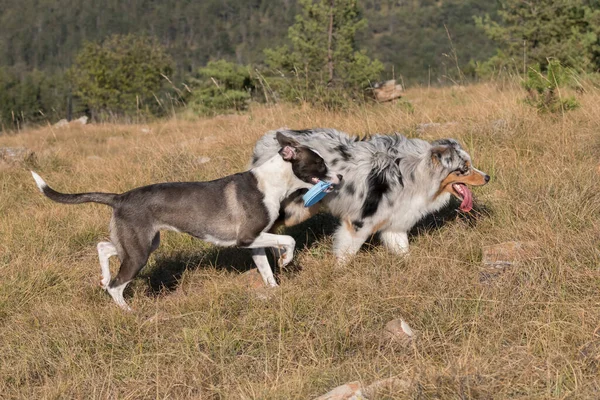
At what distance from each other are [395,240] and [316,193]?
901 millimetres

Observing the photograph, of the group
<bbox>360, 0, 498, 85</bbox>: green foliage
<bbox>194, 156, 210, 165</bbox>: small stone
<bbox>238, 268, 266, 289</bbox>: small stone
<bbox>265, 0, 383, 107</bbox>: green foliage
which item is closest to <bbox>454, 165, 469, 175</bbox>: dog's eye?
<bbox>238, 268, 266, 289</bbox>: small stone

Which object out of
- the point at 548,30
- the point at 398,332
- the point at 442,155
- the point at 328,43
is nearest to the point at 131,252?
the point at 398,332

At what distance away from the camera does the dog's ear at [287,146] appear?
523 centimetres

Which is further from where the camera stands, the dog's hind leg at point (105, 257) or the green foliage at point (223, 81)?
the green foliage at point (223, 81)

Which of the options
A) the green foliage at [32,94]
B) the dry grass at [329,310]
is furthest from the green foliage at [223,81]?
the green foliage at [32,94]

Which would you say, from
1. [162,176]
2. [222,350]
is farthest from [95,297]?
[162,176]

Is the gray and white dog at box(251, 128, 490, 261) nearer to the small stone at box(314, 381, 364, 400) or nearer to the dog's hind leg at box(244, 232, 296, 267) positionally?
the dog's hind leg at box(244, 232, 296, 267)

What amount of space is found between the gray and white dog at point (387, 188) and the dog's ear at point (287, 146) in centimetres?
32

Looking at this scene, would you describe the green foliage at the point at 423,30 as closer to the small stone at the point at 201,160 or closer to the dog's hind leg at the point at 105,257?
the small stone at the point at 201,160

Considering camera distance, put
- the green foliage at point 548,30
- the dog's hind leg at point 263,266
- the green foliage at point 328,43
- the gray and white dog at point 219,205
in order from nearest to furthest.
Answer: the gray and white dog at point 219,205 → the dog's hind leg at point 263,266 → the green foliage at point 548,30 → the green foliage at point 328,43

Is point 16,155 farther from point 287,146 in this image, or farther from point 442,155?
point 442,155

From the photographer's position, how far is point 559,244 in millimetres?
4867

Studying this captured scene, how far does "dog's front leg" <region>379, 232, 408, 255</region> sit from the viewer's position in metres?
5.53

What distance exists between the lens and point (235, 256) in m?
6.20
